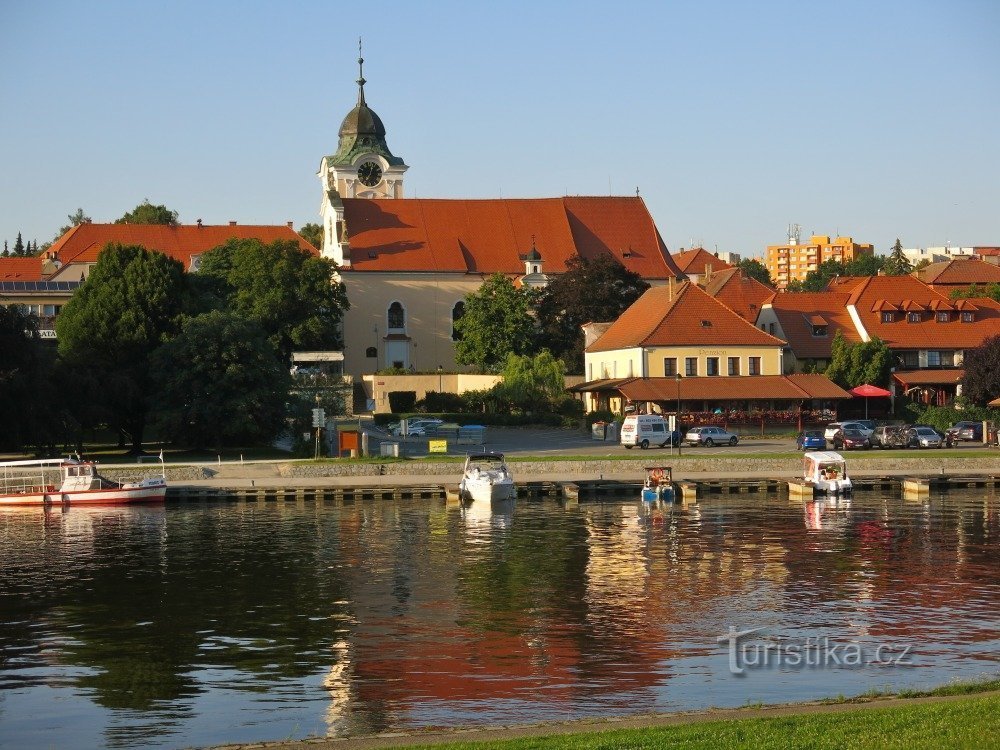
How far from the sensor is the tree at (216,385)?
2532 inches

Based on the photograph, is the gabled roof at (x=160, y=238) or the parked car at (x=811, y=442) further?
the gabled roof at (x=160, y=238)

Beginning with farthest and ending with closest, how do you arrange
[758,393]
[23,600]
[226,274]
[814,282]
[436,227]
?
[814,282], [436,227], [226,274], [758,393], [23,600]

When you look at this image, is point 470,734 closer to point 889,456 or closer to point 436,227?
point 889,456

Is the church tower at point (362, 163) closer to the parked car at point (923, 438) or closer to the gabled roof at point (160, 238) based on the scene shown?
the gabled roof at point (160, 238)

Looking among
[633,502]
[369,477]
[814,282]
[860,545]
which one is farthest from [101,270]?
[814,282]

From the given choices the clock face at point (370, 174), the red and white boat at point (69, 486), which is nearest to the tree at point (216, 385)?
the red and white boat at point (69, 486)

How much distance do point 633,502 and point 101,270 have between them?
111 feet

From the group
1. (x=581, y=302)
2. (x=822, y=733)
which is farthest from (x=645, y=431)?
(x=822, y=733)

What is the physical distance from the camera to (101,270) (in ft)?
234

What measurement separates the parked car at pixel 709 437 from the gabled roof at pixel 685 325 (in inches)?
453

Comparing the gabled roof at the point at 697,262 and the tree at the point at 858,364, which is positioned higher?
the gabled roof at the point at 697,262

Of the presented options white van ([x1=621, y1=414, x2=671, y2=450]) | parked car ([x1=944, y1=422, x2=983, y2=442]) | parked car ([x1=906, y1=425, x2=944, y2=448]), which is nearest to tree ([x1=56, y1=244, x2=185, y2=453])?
white van ([x1=621, y1=414, x2=671, y2=450])

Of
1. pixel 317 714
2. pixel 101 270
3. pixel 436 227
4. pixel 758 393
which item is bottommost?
pixel 317 714

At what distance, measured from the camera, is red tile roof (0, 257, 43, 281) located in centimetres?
12112
